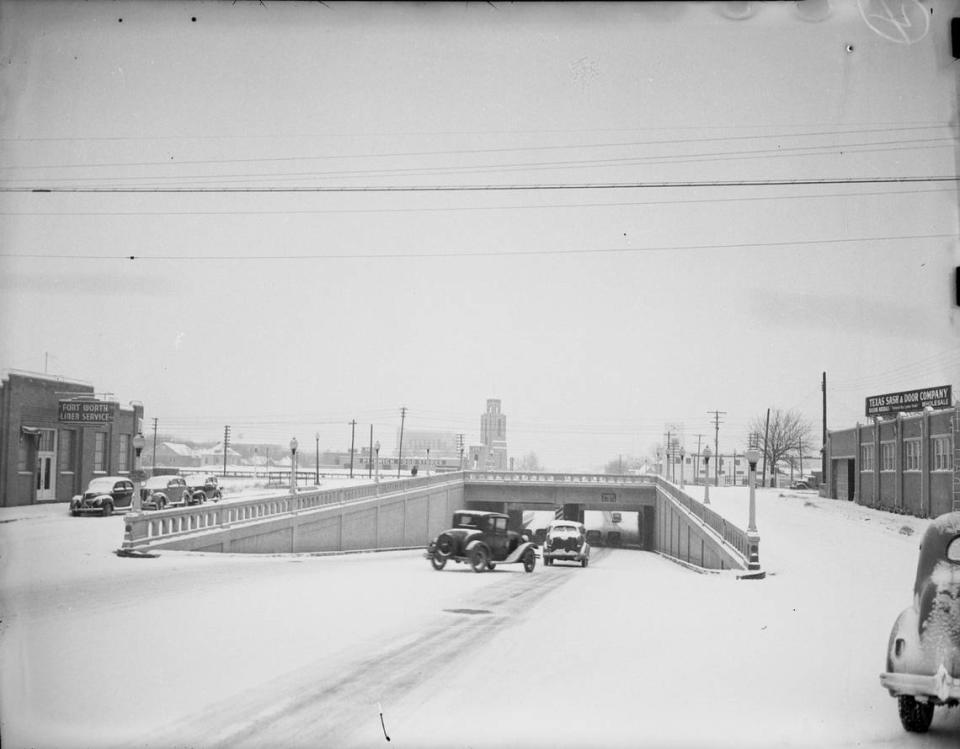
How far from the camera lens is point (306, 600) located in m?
14.2

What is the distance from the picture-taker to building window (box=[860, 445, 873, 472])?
76.0 feet

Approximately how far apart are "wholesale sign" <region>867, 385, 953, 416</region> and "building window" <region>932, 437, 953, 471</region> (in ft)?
2.18

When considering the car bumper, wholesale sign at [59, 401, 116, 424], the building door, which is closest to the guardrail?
the car bumper

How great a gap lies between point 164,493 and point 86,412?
1415 centimetres

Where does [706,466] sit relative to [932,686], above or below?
above

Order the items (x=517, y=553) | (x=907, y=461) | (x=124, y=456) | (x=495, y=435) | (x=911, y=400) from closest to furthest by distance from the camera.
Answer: (x=911, y=400) → (x=907, y=461) → (x=517, y=553) → (x=124, y=456) → (x=495, y=435)

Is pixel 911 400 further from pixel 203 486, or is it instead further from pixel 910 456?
pixel 203 486

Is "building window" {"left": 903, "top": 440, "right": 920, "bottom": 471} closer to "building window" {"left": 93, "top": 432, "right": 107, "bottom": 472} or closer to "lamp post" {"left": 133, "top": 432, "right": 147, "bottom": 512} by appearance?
"lamp post" {"left": 133, "top": 432, "right": 147, "bottom": 512}

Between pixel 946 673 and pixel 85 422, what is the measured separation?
955 inches

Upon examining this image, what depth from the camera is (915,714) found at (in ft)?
24.0

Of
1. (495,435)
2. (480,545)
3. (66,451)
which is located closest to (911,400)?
(480,545)

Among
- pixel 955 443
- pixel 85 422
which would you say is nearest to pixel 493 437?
pixel 85 422

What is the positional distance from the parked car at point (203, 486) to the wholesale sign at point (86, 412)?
15269mm

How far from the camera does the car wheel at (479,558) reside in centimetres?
2516
